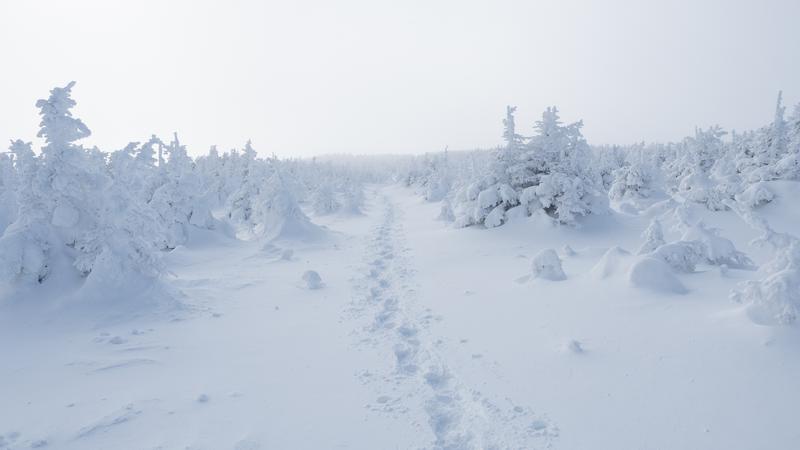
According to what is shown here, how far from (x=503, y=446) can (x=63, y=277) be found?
34.6 feet

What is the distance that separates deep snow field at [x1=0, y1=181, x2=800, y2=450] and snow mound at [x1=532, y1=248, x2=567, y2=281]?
361mm

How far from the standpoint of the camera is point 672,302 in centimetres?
768

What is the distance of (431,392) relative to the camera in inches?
238

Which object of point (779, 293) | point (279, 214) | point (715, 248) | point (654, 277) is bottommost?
point (654, 277)

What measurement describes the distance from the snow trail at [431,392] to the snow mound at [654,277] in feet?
13.2

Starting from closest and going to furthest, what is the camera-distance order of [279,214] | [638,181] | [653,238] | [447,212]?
[653,238] → [279,214] → [447,212] → [638,181]

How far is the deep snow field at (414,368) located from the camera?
5.00m

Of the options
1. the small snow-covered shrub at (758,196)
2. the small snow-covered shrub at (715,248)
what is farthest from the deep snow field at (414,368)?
the small snow-covered shrub at (758,196)

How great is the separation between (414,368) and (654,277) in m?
5.04

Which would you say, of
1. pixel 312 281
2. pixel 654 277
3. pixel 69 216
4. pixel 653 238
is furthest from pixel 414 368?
pixel 69 216

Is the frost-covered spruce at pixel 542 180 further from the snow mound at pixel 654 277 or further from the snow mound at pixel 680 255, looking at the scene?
the snow mound at pixel 654 277

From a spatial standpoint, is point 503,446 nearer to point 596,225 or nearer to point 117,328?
point 117,328

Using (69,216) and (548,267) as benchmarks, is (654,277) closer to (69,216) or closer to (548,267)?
(548,267)

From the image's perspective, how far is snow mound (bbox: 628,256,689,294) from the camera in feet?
27.0
